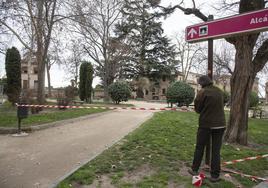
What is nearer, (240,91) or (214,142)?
(214,142)

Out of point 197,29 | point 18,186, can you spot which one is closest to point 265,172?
point 197,29

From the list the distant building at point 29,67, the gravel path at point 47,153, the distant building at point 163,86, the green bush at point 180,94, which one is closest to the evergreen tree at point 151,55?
the distant building at point 163,86

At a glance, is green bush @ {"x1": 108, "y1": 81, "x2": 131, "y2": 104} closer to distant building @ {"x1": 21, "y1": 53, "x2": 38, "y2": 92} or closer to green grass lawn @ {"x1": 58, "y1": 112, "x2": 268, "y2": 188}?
distant building @ {"x1": 21, "y1": 53, "x2": 38, "y2": 92}

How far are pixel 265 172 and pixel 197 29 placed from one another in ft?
11.2

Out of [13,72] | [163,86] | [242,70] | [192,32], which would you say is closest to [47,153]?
[192,32]

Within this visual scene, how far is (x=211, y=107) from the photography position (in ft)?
15.2

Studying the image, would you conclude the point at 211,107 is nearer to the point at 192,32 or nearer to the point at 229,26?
the point at 229,26

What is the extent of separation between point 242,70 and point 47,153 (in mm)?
5916

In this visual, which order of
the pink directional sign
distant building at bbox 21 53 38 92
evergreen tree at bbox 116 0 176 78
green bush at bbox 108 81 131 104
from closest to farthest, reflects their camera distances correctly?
the pink directional sign < distant building at bbox 21 53 38 92 < green bush at bbox 108 81 131 104 < evergreen tree at bbox 116 0 176 78

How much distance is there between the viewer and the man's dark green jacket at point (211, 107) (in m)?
4.62

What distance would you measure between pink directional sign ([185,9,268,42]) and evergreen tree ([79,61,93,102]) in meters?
22.2

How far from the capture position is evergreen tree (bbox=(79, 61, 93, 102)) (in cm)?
2670

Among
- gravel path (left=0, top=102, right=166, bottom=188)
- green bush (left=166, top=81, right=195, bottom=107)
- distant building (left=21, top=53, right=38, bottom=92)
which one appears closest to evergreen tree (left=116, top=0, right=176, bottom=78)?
distant building (left=21, top=53, right=38, bottom=92)

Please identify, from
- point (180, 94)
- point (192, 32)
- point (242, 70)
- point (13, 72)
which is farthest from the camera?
point (180, 94)
